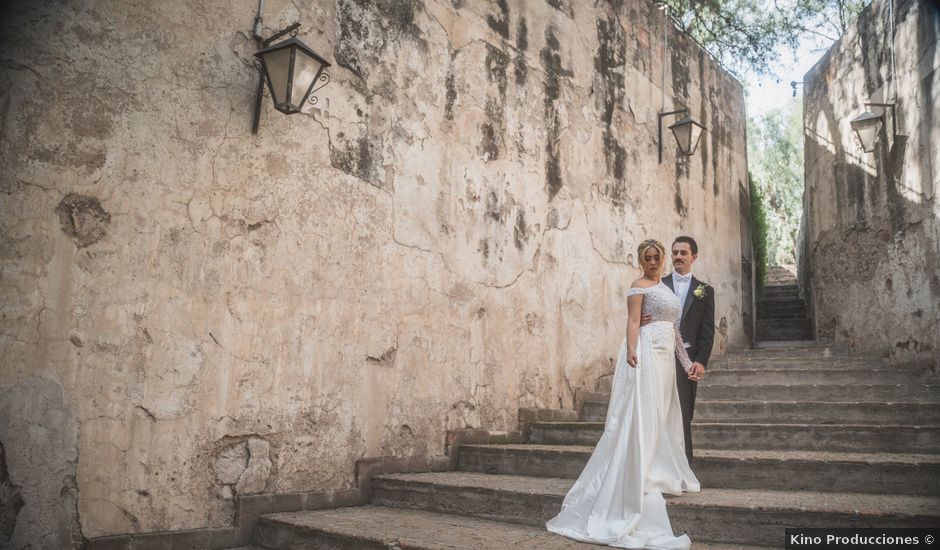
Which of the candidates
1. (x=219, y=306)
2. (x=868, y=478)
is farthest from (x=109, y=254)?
(x=868, y=478)

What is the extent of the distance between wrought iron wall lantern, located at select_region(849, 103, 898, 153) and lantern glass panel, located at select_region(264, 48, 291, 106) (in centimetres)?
612

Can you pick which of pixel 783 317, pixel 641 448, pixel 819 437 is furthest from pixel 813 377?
pixel 783 317

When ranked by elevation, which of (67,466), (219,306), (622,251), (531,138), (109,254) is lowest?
(67,466)

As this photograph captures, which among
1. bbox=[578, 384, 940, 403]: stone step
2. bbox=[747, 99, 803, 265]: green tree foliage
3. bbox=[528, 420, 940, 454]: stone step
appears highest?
bbox=[747, 99, 803, 265]: green tree foliage

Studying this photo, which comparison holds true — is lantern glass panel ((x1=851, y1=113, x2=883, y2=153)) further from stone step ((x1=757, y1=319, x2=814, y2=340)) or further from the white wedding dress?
the white wedding dress

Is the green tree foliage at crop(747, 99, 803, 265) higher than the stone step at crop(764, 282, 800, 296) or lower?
higher

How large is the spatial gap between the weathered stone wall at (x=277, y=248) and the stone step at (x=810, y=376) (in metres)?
1.15

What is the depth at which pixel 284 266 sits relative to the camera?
444 centimetres

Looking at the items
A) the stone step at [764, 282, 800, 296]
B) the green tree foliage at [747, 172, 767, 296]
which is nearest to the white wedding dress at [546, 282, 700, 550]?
the green tree foliage at [747, 172, 767, 296]

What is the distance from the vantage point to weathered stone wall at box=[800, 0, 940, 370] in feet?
21.2

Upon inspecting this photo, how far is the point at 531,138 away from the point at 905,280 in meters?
4.08

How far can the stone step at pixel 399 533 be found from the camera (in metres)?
3.41

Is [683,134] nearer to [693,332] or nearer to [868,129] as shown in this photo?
A: [868,129]

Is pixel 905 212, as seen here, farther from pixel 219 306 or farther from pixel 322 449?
pixel 219 306
